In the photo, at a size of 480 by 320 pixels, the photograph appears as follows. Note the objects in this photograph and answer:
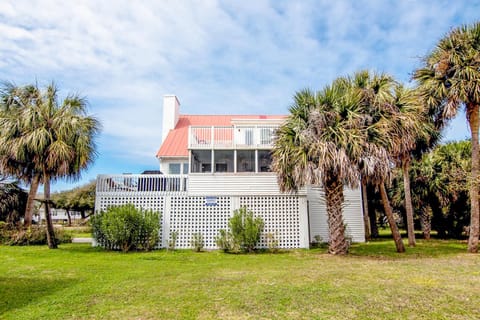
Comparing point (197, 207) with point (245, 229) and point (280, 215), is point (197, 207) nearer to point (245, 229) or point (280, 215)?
point (245, 229)

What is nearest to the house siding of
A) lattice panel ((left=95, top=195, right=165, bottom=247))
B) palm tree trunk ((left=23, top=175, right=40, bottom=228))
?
lattice panel ((left=95, top=195, right=165, bottom=247))

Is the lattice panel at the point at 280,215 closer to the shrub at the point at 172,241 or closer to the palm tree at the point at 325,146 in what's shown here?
the palm tree at the point at 325,146

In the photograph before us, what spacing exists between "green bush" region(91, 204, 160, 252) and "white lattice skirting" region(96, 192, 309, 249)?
708 millimetres

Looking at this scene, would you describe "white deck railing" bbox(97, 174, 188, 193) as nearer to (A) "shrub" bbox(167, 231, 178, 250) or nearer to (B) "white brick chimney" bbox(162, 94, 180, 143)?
(A) "shrub" bbox(167, 231, 178, 250)

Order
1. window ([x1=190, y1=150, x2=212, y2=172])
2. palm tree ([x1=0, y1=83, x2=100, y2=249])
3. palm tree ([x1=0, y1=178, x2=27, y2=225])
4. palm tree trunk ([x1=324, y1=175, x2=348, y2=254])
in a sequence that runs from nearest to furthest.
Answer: palm tree trunk ([x1=324, y1=175, x2=348, y2=254]) < palm tree ([x1=0, y1=83, x2=100, y2=249]) < window ([x1=190, y1=150, x2=212, y2=172]) < palm tree ([x1=0, y1=178, x2=27, y2=225])

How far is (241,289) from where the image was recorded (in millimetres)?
6289

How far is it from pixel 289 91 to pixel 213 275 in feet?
24.8

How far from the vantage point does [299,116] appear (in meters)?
12.0

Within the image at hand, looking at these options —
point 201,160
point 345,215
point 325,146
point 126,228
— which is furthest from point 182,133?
point 325,146

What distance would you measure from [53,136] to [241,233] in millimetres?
8800

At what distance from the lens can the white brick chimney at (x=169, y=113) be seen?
887 inches

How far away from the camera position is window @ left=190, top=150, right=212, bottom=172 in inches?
619

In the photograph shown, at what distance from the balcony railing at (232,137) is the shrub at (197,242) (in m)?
4.09

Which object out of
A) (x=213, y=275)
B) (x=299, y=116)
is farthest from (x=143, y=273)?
(x=299, y=116)
